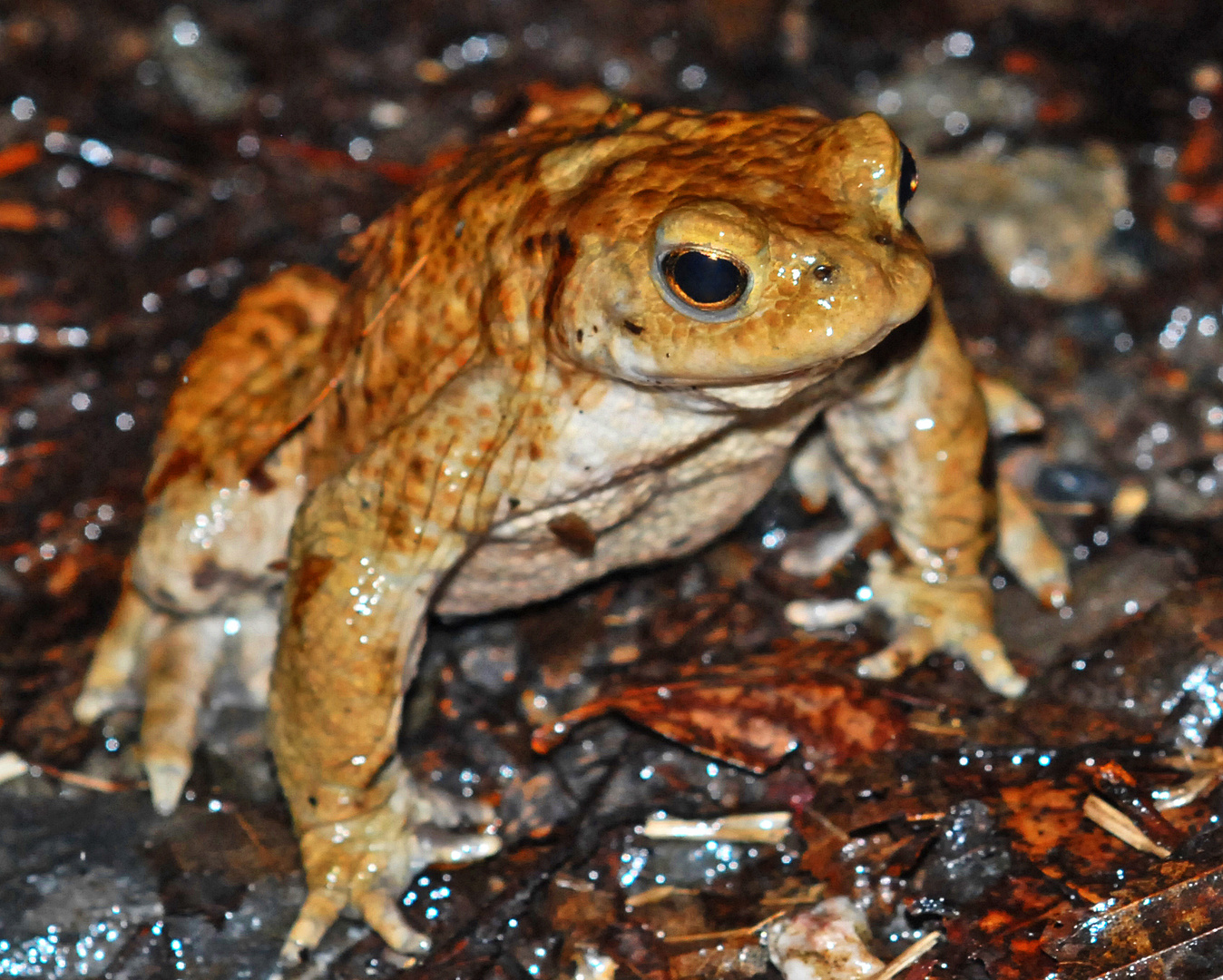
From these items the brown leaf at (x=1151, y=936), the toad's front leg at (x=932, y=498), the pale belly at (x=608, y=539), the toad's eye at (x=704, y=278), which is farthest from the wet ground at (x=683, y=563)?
the toad's eye at (x=704, y=278)

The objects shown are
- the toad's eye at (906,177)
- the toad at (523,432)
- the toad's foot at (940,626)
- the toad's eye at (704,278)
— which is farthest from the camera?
the toad's foot at (940,626)

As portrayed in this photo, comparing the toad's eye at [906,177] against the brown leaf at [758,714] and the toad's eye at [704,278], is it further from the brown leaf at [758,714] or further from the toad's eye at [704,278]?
the brown leaf at [758,714]

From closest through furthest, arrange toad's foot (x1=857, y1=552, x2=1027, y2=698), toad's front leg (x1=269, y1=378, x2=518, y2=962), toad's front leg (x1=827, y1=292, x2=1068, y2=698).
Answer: toad's front leg (x1=269, y1=378, x2=518, y2=962), toad's front leg (x1=827, y1=292, x2=1068, y2=698), toad's foot (x1=857, y1=552, x2=1027, y2=698)

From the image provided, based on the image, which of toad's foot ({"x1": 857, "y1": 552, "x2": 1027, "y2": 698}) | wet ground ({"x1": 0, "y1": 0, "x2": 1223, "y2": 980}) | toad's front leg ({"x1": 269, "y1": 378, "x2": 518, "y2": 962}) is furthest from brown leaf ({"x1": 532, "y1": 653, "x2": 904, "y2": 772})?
toad's front leg ({"x1": 269, "y1": 378, "x2": 518, "y2": 962})

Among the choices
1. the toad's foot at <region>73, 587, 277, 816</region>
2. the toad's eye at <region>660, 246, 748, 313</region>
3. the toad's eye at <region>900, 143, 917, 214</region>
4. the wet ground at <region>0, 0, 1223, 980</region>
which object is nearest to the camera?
the toad's eye at <region>660, 246, 748, 313</region>

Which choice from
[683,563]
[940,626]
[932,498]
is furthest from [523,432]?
[940,626]

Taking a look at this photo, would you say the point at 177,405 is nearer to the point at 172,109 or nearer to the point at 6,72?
the point at 172,109

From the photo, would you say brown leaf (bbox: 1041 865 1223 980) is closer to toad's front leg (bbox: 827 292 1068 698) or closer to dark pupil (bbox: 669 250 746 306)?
toad's front leg (bbox: 827 292 1068 698)
